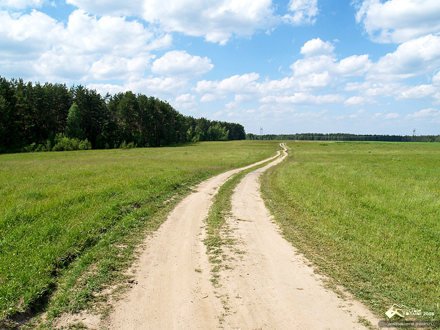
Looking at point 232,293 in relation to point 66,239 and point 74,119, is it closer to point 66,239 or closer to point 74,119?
point 66,239

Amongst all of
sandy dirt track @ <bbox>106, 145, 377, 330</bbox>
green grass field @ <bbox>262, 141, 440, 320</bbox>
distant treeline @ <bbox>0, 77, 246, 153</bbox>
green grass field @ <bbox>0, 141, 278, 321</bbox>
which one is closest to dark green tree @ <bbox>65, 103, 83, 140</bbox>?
distant treeline @ <bbox>0, 77, 246, 153</bbox>

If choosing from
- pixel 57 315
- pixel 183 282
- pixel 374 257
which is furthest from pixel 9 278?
pixel 374 257

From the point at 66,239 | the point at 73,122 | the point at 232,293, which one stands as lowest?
the point at 232,293

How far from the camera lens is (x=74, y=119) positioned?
6688cm

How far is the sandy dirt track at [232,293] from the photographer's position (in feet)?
14.3

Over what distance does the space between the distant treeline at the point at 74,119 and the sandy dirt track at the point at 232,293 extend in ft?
225

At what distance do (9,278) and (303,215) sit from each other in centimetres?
999

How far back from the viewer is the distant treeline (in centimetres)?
6084

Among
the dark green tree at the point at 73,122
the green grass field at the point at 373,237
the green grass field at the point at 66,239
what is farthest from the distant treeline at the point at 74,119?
the green grass field at the point at 373,237

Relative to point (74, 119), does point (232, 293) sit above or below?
below

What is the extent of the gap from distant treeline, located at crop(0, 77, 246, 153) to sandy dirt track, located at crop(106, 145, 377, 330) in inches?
2698

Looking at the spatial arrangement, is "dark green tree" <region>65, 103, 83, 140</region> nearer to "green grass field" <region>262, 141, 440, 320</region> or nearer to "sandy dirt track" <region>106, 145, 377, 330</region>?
"green grass field" <region>262, 141, 440, 320</region>

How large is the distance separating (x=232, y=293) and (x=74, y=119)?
244 feet

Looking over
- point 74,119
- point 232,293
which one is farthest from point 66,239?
point 74,119
